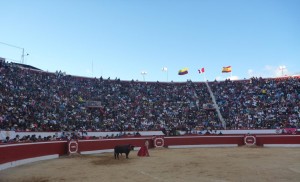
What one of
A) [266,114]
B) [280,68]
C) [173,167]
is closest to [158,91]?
[266,114]

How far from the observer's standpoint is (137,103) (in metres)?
38.8

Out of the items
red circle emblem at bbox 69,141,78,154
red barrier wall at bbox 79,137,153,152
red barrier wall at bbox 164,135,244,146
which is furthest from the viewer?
red barrier wall at bbox 164,135,244,146

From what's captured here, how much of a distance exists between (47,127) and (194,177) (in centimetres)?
1825

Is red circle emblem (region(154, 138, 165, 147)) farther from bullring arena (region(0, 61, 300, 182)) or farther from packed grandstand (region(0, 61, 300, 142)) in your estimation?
packed grandstand (region(0, 61, 300, 142))

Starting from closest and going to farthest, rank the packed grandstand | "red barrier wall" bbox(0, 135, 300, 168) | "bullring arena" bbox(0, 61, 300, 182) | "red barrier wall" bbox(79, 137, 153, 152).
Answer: "bullring arena" bbox(0, 61, 300, 182)
"red barrier wall" bbox(0, 135, 300, 168)
"red barrier wall" bbox(79, 137, 153, 152)
the packed grandstand

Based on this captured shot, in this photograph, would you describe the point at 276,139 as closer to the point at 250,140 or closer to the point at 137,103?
the point at 250,140

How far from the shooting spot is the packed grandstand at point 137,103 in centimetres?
2884

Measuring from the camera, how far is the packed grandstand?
94.6ft

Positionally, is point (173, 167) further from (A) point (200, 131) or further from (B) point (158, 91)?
(B) point (158, 91)

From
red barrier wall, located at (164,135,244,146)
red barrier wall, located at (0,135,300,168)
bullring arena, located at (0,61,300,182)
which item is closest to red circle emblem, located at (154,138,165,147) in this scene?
bullring arena, located at (0,61,300,182)

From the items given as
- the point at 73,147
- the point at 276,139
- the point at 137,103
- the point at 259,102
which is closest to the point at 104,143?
the point at 73,147

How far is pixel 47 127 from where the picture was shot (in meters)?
26.7

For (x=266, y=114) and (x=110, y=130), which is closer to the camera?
(x=110, y=130)

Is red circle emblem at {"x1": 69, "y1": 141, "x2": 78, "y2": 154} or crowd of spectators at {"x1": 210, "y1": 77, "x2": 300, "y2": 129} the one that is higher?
crowd of spectators at {"x1": 210, "y1": 77, "x2": 300, "y2": 129}
